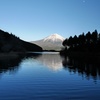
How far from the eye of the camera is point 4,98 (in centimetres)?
2164

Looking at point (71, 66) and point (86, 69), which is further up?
point (71, 66)

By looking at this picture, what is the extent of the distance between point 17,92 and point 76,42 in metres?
166

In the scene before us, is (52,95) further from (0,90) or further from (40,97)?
(0,90)

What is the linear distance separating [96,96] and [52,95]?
4.55 meters

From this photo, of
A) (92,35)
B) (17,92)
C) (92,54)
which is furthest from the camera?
(92,35)

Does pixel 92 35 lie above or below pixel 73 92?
above

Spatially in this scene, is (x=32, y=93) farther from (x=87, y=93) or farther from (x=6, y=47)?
(x=6, y=47)

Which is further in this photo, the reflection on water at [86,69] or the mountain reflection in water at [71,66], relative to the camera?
the mountain reflection in water at [71,66]

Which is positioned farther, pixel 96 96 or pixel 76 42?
pixel 76 42

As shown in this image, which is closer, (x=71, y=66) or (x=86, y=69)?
(x=86, y=69)

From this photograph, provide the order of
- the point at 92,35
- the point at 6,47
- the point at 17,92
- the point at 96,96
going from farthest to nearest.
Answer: the point at 92,35 → the point at 6,47 → the point at 17,92 → the point at 96,96

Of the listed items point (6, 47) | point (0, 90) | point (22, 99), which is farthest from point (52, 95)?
point (6, 47)

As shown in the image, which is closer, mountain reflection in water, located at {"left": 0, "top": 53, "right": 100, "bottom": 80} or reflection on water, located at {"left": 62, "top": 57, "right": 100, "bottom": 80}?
reflection on water, located at {"left": 62, "top": 57, "right": 100, "bottom": 80}

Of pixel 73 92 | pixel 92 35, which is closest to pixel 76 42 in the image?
pixel 92 35
